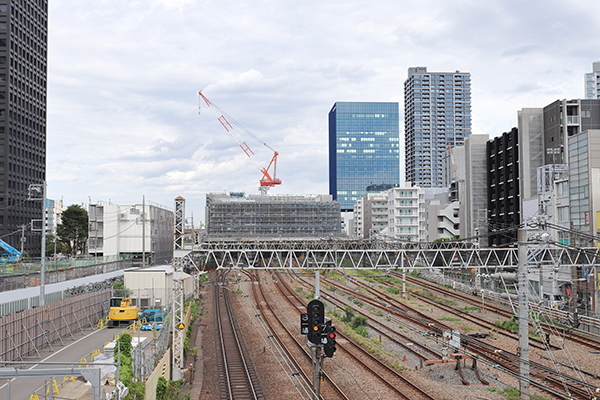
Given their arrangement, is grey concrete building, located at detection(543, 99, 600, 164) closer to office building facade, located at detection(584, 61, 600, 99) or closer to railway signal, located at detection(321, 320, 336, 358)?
railway signal, located at detection(321, 320, 336, 358)

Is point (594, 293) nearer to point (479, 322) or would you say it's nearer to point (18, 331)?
point (479, 322)

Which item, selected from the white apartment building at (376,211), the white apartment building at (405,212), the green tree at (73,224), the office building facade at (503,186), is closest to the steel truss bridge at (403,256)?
the office building facade at (503,186)

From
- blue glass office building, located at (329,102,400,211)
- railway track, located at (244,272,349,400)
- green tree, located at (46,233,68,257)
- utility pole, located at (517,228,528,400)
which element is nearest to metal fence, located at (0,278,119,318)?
railway track, located at (244,272,349,400)

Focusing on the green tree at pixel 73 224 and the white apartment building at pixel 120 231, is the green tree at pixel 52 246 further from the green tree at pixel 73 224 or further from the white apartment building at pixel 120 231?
the white apartment building at pixel 120 231

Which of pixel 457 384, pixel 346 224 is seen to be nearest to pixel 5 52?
pixel 457 384

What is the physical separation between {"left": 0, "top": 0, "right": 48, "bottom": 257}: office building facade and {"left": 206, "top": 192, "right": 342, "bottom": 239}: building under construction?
95.2 feet

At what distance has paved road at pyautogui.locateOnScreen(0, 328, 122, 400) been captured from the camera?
13623mm

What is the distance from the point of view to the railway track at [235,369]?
1594 cm

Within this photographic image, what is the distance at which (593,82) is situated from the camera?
481 ft

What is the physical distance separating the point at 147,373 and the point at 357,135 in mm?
144401

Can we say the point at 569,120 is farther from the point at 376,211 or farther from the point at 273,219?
the point at 273,219

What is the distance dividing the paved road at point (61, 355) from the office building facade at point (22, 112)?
45.9m

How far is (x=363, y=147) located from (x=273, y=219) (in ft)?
239

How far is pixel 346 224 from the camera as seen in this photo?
14688 cm
